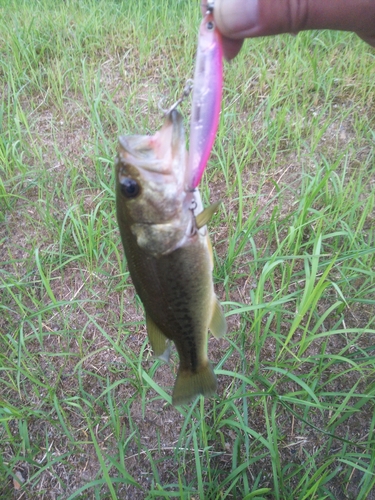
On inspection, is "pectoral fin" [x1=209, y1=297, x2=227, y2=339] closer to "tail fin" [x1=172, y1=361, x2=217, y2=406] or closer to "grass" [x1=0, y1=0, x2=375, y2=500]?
"tail fin" [x1=172, y1=361, x2=217, y2=406]

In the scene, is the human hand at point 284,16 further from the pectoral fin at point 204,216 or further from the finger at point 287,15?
the pectoral fin at point 204,216

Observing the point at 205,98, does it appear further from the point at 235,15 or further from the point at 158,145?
the point at 235,15

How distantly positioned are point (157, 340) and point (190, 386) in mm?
226

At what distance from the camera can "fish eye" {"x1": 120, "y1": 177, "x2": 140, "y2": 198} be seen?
3.75 ft

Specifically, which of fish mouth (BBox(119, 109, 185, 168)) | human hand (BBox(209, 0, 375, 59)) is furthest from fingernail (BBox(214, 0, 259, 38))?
fish mouth (BBox(119, 109, 185, 168))

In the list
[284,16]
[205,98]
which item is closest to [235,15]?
[284,16]

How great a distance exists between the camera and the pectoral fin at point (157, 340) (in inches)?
51.4

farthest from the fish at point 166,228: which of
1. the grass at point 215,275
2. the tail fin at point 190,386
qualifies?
the grass at point 215,275

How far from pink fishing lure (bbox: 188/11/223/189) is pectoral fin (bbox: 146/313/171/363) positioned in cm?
58

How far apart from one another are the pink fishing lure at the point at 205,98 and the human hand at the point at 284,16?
143 millimetres

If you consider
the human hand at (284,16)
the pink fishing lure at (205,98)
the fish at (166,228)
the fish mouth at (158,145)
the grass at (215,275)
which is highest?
the human hand at (284,16)

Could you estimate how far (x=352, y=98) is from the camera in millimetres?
2879

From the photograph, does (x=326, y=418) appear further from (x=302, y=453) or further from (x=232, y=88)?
(x=232, y=88)

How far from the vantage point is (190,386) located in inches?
54.2
